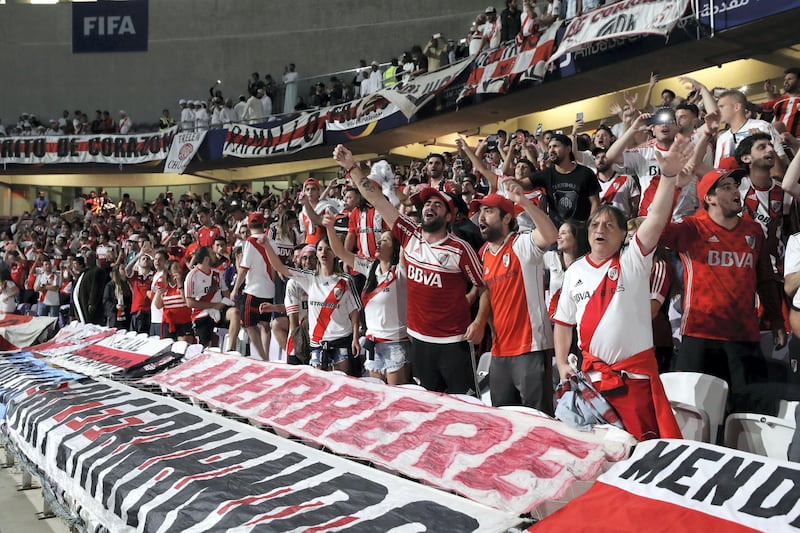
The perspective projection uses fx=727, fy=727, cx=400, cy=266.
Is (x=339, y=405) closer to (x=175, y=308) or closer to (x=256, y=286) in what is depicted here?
(x=256, y=286)

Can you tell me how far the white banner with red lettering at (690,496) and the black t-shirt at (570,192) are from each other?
358cm

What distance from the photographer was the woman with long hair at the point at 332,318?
6172 mm

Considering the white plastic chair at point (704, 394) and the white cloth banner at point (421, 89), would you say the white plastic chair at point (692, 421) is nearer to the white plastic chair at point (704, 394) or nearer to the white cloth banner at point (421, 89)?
the white plastic chair at point (704, 394)

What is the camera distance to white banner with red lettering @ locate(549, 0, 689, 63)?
10312mm

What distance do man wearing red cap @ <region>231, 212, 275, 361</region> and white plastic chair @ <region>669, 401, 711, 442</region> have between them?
5.34m

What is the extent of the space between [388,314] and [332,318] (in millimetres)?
830

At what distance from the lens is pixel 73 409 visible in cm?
480

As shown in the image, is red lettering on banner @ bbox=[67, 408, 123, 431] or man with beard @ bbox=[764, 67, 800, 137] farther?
man with beard @ bbox=[764, 67, 800, 137]

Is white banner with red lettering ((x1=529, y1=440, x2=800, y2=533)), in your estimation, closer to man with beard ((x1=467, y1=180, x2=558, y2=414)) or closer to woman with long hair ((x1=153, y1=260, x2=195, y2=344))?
man with beard ((x1=467, y1=180, x2=558, y2=414))

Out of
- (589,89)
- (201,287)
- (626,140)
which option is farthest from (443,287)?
(589,89)

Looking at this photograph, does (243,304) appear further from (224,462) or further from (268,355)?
(224,462)

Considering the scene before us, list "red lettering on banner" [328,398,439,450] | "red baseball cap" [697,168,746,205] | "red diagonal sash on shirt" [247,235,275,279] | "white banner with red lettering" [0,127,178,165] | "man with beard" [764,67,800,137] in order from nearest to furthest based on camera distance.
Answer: "red lettering on banner" [328,398,439,450] < "red baseball cap" [697,168,746,205] < "man with beard" [764,67,800,137] < "red diagonal sash on shirt" [247,235,275,279] < "white banner with red lettering" [0,127,178,165]

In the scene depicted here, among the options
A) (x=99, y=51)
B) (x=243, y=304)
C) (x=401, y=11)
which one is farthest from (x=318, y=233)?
(x=99, y=51)

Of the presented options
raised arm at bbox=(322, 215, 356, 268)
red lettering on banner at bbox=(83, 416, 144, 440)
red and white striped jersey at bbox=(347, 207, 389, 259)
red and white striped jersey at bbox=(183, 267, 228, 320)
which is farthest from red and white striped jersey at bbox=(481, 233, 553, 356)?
red and white striped jersey at bbox=(183, 267, 228, 320)
